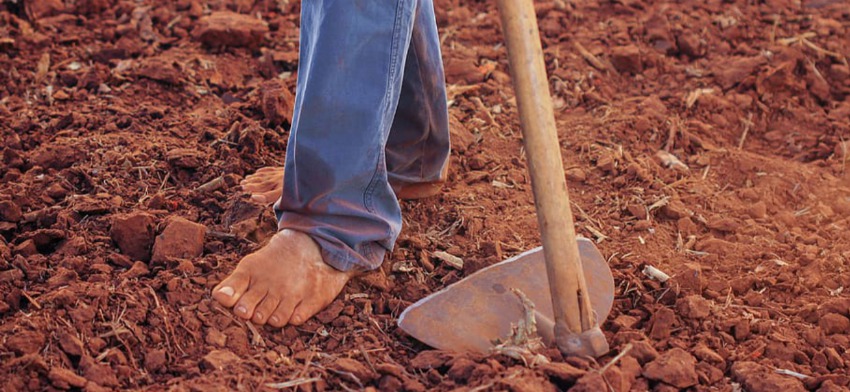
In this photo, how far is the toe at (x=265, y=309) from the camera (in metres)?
2.37

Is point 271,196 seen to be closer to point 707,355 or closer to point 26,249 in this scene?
point 26,249

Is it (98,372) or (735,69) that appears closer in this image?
(98,372)

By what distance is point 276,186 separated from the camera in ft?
9.73

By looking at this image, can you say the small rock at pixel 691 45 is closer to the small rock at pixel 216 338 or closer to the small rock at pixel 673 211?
the small rock at pixel 673 211

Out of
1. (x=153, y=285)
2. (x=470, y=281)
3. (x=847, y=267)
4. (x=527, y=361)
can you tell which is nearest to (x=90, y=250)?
(x=153, y=285)

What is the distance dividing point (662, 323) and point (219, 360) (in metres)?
1.11

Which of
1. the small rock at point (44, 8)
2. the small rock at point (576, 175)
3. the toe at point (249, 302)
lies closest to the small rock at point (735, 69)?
Answer: the small rock at point (576, 175)

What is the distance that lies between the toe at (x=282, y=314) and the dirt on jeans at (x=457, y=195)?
0.12ft

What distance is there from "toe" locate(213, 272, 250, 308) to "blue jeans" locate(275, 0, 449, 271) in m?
0.20

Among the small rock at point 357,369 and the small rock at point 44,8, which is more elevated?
the small rock at point 44,8

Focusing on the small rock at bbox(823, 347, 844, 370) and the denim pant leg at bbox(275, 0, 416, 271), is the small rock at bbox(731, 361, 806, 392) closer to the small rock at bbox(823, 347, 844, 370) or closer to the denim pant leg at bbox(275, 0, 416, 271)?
the small rock at bbox(823, 347, 844, 370)

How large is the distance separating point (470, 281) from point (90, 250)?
1.06m

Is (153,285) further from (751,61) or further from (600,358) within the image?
(751,61)

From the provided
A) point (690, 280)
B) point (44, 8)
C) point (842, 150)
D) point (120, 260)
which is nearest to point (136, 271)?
point (120, 260)
